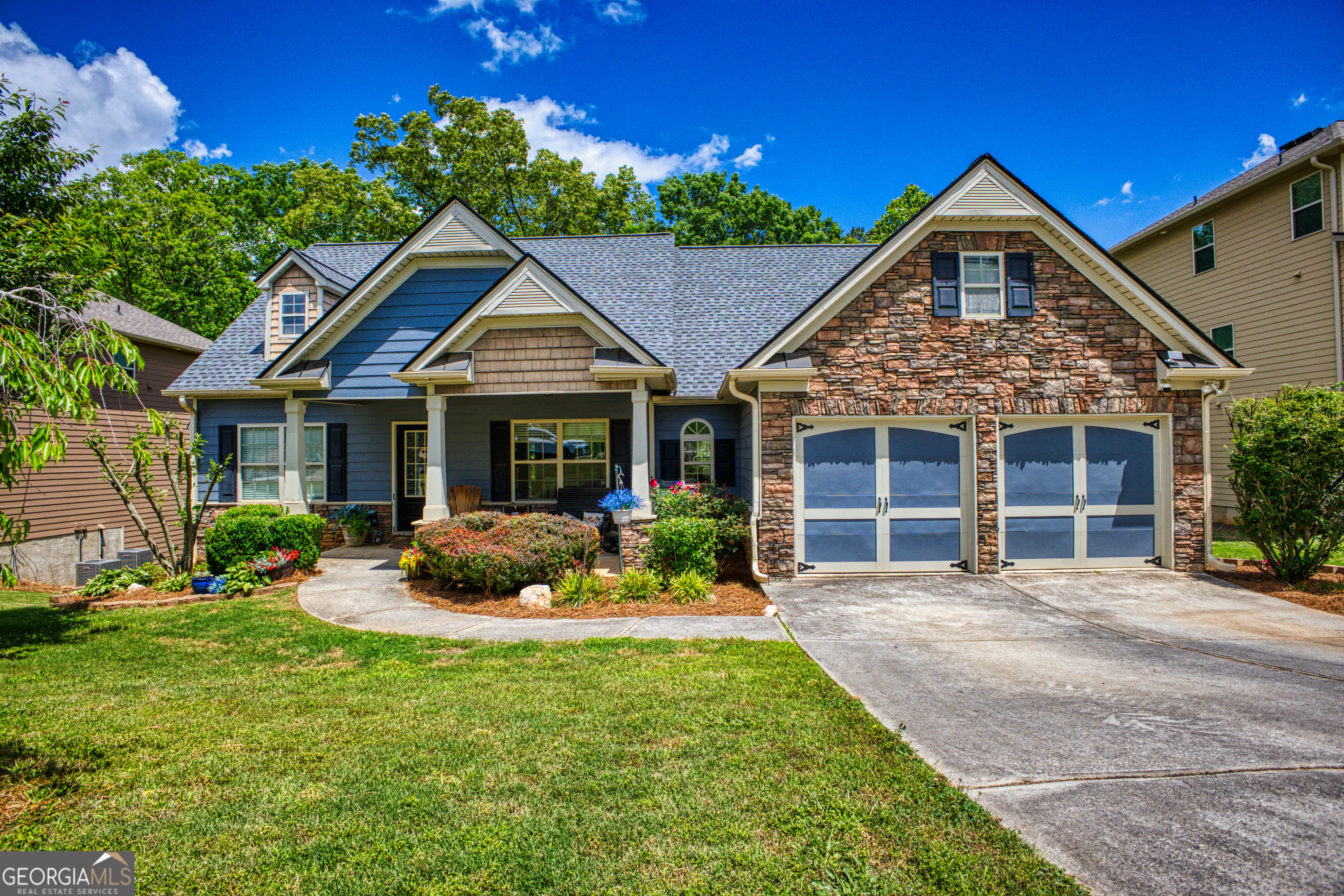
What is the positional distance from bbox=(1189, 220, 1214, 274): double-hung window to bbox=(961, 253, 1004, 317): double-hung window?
1056 cm

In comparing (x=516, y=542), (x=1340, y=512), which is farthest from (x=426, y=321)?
(x=1340, y=512)

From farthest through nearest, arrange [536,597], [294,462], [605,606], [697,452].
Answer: [697,452], [294,462], [536,597], [605,606]

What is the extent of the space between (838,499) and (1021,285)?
427 cm

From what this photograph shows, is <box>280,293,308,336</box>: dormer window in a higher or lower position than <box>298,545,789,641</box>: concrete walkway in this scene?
higher

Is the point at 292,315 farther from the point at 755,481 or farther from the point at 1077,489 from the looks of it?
the point at 1077,489

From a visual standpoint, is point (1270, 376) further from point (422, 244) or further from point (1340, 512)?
point (422, 244)

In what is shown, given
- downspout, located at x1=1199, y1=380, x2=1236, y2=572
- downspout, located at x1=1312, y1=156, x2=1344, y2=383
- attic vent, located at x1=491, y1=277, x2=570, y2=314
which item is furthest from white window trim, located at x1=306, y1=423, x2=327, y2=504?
downspout, located at x1=1312, y1=156, x2=1344, y2=383

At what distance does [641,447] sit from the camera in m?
9.82

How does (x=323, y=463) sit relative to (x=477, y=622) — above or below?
above

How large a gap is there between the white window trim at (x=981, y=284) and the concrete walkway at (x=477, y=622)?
5.66 meters

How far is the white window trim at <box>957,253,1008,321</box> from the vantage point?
916 cm

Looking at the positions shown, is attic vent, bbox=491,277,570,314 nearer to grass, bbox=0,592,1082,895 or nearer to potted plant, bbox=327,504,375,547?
grass, bbox=0,592,1082,895

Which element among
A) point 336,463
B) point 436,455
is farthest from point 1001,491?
point 336,463

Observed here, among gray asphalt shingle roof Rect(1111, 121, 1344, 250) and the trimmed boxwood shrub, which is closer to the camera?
the trimmed boxwood shrub
